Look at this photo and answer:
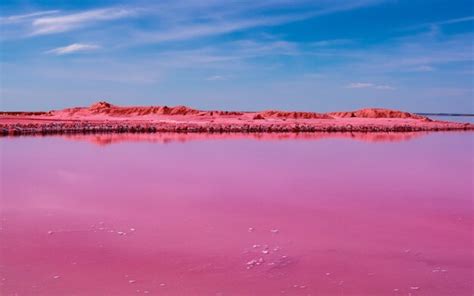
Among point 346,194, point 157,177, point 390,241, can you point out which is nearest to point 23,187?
point 157,177

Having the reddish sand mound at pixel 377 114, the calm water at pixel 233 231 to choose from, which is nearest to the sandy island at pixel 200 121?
the reddish sand mound at pixel 377 114

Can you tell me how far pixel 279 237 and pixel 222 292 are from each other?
5.01 feet

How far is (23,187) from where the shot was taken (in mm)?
7840

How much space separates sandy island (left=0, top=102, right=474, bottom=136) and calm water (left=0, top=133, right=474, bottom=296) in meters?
14.5

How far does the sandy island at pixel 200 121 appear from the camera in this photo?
25.3 meters

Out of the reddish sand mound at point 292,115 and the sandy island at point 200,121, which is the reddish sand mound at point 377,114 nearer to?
the sandy island at point 200,121

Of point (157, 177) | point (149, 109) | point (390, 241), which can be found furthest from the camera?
point (149, 109)

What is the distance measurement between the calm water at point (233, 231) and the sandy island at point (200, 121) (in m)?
14.5

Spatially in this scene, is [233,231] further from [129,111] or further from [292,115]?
[129,111]

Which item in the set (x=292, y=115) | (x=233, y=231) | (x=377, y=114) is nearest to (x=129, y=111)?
(x=292, y=115)

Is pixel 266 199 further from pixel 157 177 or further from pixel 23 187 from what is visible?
pixel 23 187

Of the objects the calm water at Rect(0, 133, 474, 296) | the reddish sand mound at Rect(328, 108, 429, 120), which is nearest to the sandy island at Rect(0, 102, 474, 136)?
the reddish sand mound at Rect(328, 108, 429, 120)

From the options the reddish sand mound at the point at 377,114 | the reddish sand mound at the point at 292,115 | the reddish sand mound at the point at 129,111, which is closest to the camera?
the reddish sand mound at the point at 129,111

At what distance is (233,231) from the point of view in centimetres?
545
